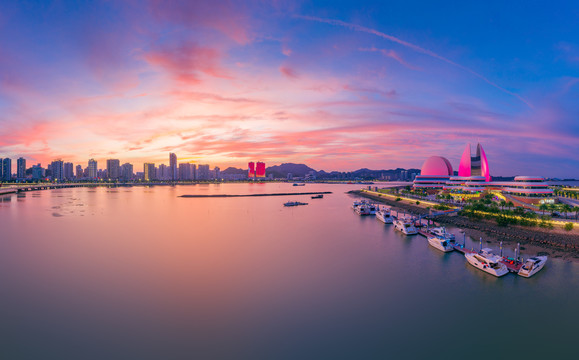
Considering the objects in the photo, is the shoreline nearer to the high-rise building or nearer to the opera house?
the opera house

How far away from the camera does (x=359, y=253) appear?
26.7 m

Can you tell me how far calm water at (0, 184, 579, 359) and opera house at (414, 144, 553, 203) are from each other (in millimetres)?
31597

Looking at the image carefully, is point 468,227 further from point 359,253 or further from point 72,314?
point 72,314

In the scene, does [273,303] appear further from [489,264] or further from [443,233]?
[443,233]

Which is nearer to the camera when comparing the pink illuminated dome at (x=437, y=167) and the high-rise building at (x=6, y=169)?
the pink illuminated dome at (x=437, y=167)

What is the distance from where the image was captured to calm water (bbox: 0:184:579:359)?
12.3m

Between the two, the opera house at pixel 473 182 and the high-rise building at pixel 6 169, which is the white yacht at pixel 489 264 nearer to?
the opera house at pixel 473 182

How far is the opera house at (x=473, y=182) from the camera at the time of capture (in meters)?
47.7

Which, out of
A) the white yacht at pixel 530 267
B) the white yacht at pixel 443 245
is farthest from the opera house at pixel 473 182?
the white yacht at pixel 530 267

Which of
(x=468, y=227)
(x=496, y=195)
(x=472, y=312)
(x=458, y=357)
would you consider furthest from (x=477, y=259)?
(x=496, y=195)

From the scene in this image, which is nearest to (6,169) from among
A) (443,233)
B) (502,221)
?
(443,233)

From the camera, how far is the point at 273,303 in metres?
16.3

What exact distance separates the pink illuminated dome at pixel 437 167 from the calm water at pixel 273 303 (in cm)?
6220

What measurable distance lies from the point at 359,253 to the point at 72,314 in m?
21.0
